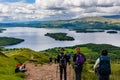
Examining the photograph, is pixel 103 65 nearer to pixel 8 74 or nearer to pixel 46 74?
pixel 46 74

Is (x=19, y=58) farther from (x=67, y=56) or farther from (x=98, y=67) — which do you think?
(x=98, y=67)

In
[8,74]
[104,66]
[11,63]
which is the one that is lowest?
[11,63]

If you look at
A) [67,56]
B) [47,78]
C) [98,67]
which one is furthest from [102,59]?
[47,78]

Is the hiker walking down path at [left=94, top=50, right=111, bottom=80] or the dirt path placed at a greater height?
the hiker walking down path at [left=94, top=50, right=111, bottom=80]


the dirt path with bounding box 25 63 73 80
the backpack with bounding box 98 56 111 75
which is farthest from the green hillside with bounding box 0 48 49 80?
the backpack with bounding box 98 56 111 75

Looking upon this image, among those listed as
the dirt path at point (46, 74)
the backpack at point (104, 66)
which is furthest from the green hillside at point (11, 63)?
the backpack at point (104, 66)

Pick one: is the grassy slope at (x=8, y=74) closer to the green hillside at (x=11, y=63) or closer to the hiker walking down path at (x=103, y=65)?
the green hillside at (x=11, y=63)

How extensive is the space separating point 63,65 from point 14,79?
7409 millimetres

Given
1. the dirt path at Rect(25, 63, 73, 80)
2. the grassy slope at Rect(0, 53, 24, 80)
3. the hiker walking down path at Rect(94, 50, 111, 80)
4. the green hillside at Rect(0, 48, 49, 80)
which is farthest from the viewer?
the green hillside at Rect(0, 48, 49, 80)

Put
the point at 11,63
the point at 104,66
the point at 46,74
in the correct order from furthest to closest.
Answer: the point at 11,63
the point at 46,74
the point at 104,66

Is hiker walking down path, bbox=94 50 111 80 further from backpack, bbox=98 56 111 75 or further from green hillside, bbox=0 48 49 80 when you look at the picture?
green hillside, bbox=0 48 49 80

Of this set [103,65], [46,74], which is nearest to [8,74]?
[46,74]

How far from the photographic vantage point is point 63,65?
2773 centimetres

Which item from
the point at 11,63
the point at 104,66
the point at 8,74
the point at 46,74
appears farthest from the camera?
the point at 11,63
